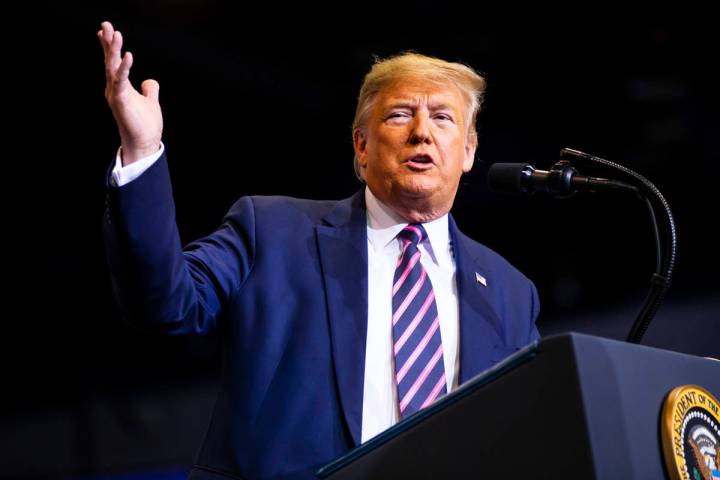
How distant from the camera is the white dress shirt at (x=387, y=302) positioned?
5.07 feet

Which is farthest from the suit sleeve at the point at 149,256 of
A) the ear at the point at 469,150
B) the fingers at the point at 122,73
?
the ear at the point at 469,150

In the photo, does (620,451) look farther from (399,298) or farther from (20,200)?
(20,200)

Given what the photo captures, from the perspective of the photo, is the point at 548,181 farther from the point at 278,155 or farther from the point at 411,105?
the point at 278,155

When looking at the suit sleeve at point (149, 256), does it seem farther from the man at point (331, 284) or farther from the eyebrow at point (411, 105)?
the eyebrow at point (411, 105)

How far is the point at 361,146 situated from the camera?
6.74 ft

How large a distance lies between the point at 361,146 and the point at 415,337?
24.4 inches

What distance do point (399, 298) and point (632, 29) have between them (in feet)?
7.41

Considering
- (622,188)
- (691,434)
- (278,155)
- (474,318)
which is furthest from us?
(278,155)

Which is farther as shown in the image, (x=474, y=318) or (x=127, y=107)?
(x=474, y=318)

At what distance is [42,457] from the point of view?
3.76 m

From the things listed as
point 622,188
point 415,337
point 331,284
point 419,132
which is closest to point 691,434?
point 622,188

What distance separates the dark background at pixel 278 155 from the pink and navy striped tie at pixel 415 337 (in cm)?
203

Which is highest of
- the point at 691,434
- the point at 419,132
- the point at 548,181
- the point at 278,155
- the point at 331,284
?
the point at 278,155

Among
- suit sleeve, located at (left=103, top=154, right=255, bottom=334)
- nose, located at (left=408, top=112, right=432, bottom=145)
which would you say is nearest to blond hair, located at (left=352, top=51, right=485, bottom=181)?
nose, located at (left=408, top=112, right=432, bottom=145)
